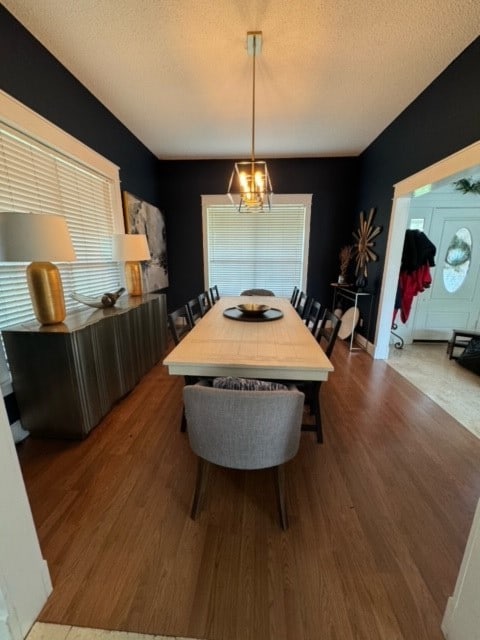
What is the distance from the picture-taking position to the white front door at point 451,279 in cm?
368

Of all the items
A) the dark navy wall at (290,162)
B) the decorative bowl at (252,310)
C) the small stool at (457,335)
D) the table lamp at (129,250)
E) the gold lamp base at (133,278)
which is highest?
the dark navy wall at (290,162)

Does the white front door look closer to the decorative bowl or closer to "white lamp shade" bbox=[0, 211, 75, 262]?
the decorative bowl

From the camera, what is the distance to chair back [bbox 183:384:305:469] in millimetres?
1031

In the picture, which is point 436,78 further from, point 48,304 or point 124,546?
point 124,546

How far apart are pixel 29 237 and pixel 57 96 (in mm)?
1475

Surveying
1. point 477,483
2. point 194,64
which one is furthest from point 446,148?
point 477,483

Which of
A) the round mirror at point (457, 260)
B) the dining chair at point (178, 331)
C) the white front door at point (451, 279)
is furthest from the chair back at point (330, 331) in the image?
the round mirror at point (457, 260)

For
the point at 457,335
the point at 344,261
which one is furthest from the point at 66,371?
the point at 457,335

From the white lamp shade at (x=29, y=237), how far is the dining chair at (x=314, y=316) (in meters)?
1.87

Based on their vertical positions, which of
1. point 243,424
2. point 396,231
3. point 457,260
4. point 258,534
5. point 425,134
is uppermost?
point 425,134

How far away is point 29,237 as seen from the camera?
1512mm

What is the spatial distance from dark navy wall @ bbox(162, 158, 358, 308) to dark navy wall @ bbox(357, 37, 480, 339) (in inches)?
19.7

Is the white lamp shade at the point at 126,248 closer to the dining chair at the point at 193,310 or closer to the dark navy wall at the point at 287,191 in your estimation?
the dining chair at the point at 193,310

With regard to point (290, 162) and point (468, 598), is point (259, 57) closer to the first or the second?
point (290, 162)
